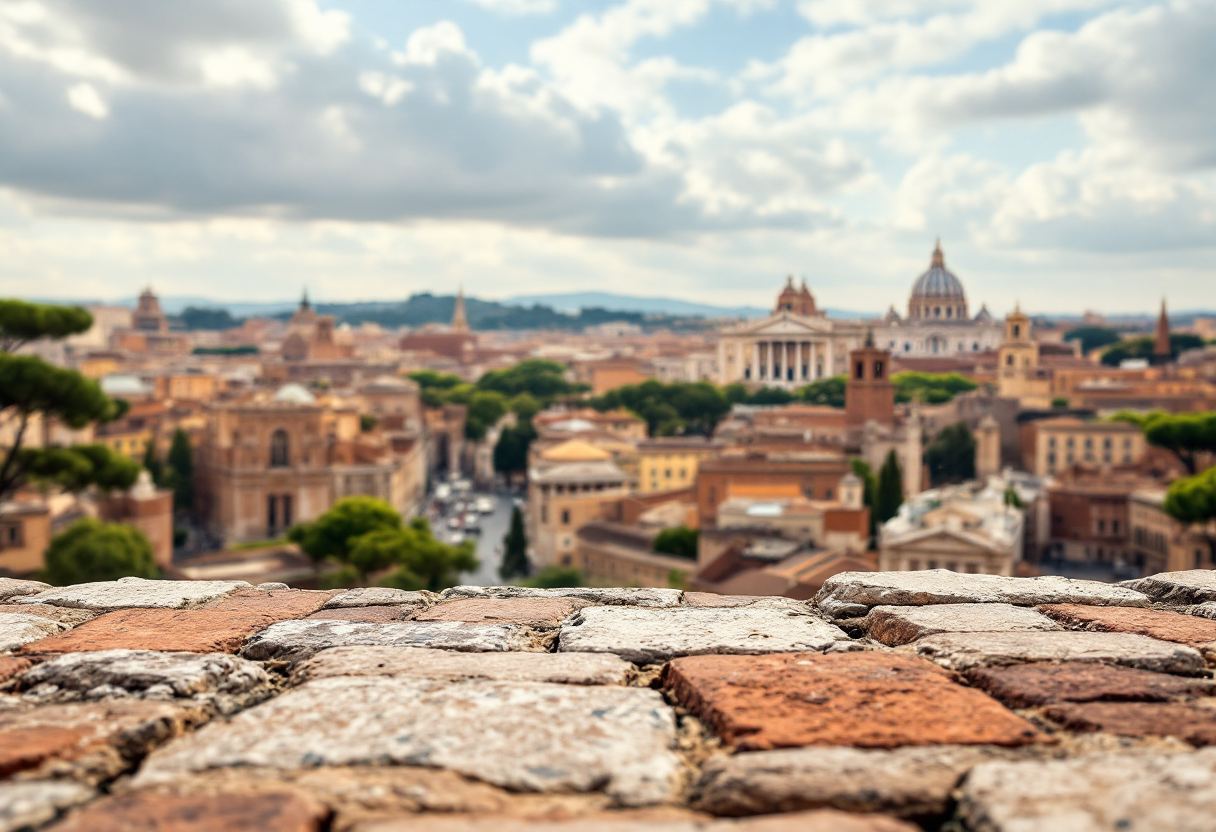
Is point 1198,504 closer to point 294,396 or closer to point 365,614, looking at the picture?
point 365,614

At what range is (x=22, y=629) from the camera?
248 centimetres

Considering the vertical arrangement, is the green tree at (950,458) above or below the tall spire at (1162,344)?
below

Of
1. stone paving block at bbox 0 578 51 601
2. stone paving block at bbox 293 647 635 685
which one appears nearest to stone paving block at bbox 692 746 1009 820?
stone paving block at bbox 293 647 635 685

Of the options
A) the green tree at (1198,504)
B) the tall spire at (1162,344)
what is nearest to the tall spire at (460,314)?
the tall spire at (1162,344)

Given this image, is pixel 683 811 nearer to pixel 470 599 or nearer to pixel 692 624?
pixel 692 624

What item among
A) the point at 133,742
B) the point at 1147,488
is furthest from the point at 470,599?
the point at 1147,488

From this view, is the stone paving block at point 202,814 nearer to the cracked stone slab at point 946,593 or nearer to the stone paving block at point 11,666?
the stone paving block at point 11,666

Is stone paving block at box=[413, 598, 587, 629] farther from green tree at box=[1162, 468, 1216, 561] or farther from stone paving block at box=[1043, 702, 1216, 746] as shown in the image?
green tree at box=[1162, 468, 1216, 561]

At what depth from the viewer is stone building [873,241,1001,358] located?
52.3 metres

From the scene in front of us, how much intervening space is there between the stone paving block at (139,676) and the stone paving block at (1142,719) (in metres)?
1.31

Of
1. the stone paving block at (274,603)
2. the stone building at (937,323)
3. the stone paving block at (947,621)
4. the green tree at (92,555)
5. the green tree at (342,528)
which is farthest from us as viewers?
the stone building at (937,323)

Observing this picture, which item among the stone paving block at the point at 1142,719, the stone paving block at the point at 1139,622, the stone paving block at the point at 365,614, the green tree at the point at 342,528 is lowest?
the green tree at the point at 342,528

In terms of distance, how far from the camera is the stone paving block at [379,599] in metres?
2.98

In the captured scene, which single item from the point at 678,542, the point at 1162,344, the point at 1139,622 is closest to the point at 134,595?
the point at 1139,622
